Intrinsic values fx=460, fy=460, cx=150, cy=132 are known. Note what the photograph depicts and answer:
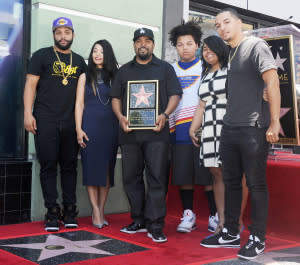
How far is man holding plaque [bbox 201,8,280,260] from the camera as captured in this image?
313 cm

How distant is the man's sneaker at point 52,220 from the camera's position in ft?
13.1

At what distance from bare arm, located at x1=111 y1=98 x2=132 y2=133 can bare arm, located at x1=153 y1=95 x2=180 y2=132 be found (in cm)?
25

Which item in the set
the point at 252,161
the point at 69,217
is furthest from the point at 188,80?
the point at 69,217

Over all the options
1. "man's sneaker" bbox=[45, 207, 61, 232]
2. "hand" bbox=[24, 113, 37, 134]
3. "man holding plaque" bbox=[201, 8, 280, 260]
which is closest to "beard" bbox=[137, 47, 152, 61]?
"man holding plaque" bbox=[201, 8, 280, 260]

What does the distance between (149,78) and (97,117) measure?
2.21 ft

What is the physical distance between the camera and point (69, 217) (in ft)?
13.7

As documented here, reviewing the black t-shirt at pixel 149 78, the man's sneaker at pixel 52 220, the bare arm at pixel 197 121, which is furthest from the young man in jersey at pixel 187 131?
the man's sneaker at pixel 52 220

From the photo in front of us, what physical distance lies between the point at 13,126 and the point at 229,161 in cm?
221

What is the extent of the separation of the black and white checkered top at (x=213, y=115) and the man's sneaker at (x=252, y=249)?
70cm

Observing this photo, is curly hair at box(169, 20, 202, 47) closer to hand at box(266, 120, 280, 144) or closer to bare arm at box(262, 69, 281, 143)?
bare arm at box(262, 69, 281, 143)

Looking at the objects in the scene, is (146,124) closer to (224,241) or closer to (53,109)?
(53,109)

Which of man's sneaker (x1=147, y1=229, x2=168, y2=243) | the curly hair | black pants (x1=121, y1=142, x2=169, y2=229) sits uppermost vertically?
the curly hair

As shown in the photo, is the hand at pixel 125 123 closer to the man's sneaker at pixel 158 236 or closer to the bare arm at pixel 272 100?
the man's sneaker at pixel 158 236

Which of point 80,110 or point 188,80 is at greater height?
point 188,80
